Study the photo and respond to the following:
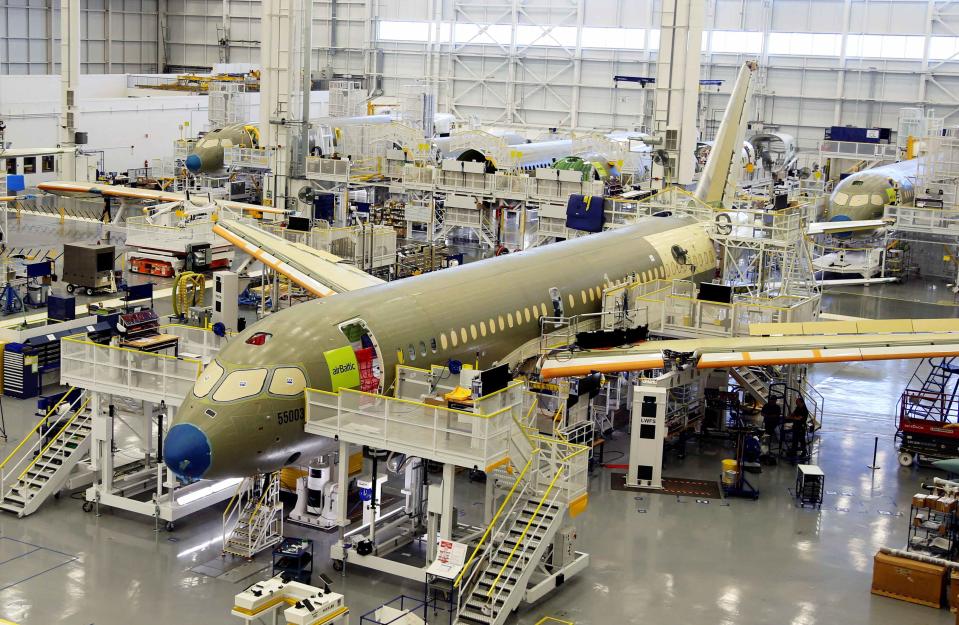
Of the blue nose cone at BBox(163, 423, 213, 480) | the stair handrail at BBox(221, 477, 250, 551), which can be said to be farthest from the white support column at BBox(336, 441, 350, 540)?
the blue nose cone at BBox(163, 423, 213, 480)

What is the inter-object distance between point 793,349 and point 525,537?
11202 mm

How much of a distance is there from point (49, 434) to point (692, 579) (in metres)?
17.0

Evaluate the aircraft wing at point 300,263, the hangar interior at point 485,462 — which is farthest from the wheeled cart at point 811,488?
the aircraft wing at point 300,263

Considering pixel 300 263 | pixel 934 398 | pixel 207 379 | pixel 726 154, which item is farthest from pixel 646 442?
pixel 726 154

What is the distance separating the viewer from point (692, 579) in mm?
25609

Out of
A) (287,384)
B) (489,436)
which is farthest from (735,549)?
(287,384)

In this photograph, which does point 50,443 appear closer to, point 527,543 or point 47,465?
point 47,465

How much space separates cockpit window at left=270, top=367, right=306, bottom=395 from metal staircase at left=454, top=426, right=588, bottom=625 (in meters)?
4.64

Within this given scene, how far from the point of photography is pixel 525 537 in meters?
23.6

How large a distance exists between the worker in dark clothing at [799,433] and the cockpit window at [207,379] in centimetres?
1754

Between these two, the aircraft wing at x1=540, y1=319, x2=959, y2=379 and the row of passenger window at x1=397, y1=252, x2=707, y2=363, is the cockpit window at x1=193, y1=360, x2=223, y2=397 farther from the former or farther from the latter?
the aircraft wing at x1=540, y1=319, x2=959, y2=379

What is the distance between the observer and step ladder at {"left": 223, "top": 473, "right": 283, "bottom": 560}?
25.7 m

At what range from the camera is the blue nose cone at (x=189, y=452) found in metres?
23.3

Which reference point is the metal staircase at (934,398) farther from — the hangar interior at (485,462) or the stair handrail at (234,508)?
the stair handrail at (234,508)
